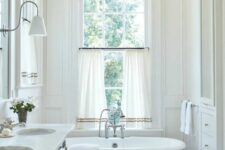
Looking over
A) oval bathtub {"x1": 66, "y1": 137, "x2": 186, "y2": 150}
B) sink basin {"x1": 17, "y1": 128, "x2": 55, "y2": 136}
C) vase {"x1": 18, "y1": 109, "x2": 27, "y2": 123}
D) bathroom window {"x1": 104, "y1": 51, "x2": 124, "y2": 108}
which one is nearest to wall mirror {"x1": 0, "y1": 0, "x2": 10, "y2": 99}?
vase {"x1": 18, "y1": 109, "x2": 27, "y2": 123}

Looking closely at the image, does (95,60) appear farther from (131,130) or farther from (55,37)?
(131,130)

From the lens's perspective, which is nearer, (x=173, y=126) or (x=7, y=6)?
(x=7, y=6)

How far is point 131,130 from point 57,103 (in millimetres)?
1079

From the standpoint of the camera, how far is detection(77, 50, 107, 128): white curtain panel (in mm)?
4762

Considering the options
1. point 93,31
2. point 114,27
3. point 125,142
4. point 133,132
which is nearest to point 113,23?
point 114,27

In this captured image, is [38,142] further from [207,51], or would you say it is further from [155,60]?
[155,60]

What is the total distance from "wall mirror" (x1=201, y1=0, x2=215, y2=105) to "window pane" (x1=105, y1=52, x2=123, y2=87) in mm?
1301

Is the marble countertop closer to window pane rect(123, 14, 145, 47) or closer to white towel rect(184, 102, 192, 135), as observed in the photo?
white towel rect(184, 102, 192, 135)

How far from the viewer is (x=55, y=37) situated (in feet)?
15.8

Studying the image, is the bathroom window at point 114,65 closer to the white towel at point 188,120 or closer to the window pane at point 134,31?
the window pane at point 134,31

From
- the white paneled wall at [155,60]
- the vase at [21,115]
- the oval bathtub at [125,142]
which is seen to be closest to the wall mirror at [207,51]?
the white paneled wall at [155,60]

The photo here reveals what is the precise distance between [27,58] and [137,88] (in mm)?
1643

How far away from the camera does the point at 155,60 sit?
479 centimetres

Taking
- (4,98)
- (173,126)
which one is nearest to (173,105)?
(173,126)
